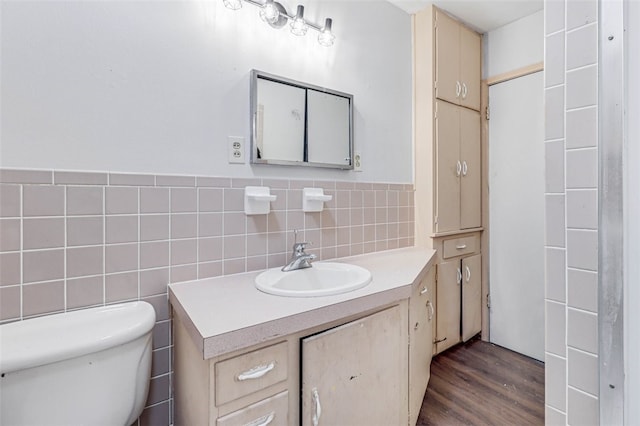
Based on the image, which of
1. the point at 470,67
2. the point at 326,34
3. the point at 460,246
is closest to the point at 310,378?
the point at 326,34

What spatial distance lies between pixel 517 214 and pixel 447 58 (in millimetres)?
1185

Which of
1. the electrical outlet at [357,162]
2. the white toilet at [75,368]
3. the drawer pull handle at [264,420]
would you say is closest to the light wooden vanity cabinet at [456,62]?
the electrical outlet at [357,162]

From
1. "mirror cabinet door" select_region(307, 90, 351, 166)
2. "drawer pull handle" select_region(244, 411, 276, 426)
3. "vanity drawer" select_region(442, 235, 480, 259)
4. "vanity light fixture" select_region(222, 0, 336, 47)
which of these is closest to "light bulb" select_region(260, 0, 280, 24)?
"vanity light fixture" select_region(222, 0, 336, 47)

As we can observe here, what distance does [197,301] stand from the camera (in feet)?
3.22

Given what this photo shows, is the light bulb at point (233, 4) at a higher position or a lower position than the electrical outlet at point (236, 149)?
higher

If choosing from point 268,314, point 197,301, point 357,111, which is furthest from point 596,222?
point 357,111

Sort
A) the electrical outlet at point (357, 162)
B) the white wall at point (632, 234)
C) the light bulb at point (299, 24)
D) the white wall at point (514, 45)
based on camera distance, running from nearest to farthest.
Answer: the white wall at point (632, 234) < the light bulb at point (299, 24) < the electrical outlet at point (357, 162) < the white wall at point (514, 45)

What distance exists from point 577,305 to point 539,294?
1594 millimetres

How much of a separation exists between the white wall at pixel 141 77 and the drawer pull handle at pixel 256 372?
78 cm

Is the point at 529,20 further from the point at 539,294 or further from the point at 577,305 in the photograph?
the point at 577,305

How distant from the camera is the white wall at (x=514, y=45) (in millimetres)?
2027

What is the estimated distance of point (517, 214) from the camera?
216cm

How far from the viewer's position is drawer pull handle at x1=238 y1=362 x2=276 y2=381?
788 mm

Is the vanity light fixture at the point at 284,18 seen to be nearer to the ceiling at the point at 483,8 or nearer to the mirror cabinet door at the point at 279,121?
the mirror cabinet door at the point at 279,121
